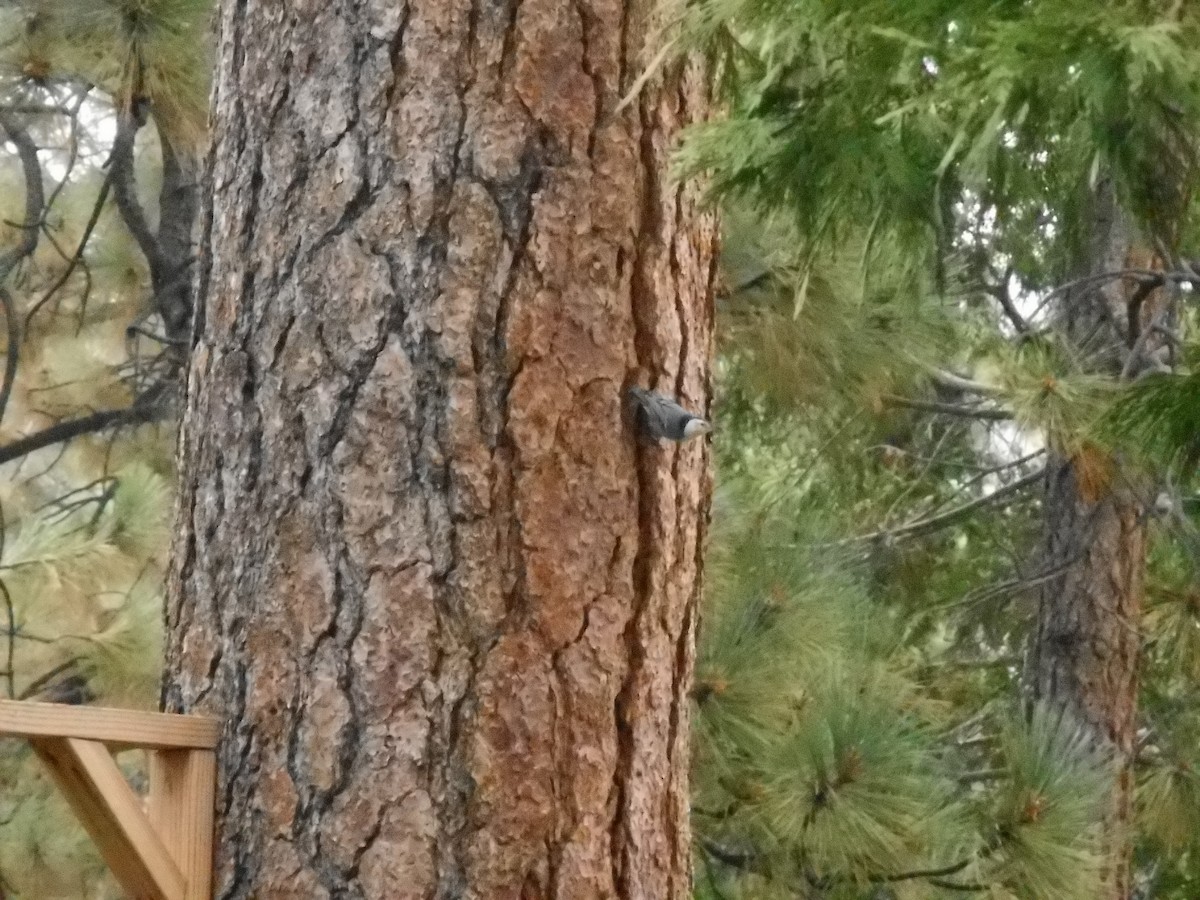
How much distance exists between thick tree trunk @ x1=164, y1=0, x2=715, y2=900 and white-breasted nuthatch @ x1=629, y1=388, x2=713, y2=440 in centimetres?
2

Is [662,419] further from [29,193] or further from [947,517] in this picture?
[947,517]

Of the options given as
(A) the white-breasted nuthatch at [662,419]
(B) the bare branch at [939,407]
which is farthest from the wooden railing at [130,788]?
(B) the bare branch at [939,407]

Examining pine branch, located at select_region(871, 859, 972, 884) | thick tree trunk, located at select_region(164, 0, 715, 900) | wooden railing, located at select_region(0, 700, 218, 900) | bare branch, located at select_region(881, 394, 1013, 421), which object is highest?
bare branch, located at select_region(881, 394, 1013, 421)

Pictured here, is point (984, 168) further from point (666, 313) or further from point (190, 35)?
point (190, 35)

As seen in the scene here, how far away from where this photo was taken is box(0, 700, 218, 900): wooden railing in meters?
1.12

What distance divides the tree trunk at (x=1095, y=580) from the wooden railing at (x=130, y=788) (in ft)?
7.92

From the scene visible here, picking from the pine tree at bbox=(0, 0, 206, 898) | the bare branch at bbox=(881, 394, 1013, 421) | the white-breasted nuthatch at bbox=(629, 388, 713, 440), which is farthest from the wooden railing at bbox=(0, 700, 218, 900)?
the bare branch at bbox=(881, 394, 1013, 421)

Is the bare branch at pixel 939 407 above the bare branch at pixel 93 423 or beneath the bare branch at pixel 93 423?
above

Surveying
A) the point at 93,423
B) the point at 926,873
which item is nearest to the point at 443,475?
the point at 926,873

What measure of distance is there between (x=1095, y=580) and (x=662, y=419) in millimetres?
2384

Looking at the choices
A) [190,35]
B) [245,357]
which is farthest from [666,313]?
[190,35]

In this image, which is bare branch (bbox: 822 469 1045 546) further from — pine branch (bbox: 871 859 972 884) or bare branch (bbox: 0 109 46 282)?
bare branch (bbox: 0 109 46 282)

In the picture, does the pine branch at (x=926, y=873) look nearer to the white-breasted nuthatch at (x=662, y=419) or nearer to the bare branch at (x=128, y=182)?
the white-breasted nuthatch at (x=662, y=419)

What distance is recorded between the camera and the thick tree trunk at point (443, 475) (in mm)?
1163
